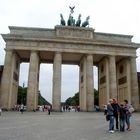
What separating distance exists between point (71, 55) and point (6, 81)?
16.7m

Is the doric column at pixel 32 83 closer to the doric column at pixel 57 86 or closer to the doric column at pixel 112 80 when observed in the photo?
the doric column at pixel 57 86

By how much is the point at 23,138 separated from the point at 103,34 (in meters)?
49.2

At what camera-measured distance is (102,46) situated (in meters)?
55.1

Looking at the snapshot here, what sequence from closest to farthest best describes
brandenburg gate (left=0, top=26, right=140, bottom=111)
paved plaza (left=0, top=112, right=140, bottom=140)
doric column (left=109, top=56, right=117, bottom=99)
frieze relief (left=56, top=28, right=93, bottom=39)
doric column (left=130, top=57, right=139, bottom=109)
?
paved plaza (left=0, top=112, right=140, bottom=140) < brandenburg gate (left=0, top=26, right=140, bottom=111) < doric column (left=109, top=56, right=117, bottom=99) < doric column (left=130, top=57, right=139, bottom=109) < frieze relief (left=56, top=28, right=93, bottom=39)

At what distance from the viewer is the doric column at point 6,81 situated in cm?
4938

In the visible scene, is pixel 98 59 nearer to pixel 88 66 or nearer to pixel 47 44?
pixel 88 66

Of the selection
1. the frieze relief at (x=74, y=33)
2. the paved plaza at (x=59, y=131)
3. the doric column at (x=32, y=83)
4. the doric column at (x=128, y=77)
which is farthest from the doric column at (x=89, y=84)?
the paved plaza at (x=59, y=131)

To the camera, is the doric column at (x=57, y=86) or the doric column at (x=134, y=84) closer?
the doric column at (x=57, y=86)

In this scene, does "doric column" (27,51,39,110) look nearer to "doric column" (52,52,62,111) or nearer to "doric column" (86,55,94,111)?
"doric column" (52,52,62,111)

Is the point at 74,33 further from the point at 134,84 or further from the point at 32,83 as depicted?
the point at 134,84

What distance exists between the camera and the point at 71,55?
5741cm

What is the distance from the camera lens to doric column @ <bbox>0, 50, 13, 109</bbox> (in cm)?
4938

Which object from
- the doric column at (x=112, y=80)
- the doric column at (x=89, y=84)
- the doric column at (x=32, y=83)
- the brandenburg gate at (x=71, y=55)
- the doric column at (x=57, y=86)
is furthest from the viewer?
the doric column at (x=112, y=80)

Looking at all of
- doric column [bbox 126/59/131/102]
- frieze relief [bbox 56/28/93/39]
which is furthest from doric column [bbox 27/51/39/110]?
doric column [bbox 126/59/131/102]
